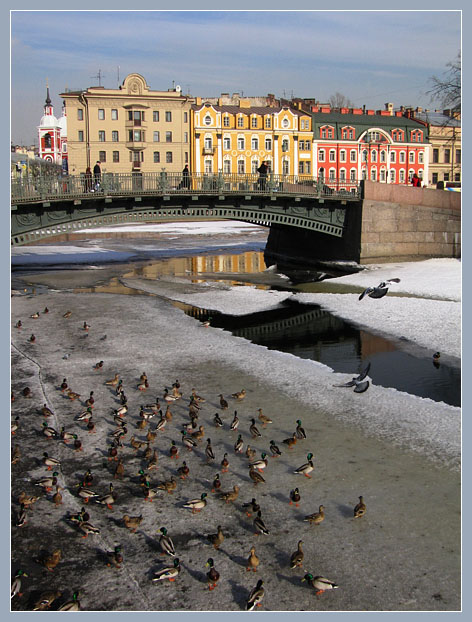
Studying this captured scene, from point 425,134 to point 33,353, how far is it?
231ft

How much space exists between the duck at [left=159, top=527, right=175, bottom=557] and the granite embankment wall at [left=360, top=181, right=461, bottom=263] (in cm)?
3216

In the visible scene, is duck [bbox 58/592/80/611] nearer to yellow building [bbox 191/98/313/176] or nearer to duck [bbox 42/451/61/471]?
duck [bbox 42/451/61/471]

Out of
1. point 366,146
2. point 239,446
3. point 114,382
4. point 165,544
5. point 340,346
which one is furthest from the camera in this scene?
point 366,146

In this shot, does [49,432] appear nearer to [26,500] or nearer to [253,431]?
[26,500]

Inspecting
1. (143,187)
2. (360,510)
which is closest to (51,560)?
(360,510)

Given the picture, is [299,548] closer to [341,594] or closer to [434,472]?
[341,594]

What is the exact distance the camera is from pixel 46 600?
841 cm

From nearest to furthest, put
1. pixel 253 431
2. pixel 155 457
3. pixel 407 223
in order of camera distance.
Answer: pixel 155 457 < pixel 253 431 < pixel 407 223

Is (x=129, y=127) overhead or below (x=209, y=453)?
overhead

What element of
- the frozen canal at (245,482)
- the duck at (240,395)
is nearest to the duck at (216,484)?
the frozen canal at (245,482)

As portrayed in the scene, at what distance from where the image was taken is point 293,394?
16.2 metres

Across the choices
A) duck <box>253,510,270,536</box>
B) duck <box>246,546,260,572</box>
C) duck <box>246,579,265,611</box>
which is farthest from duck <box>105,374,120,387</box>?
duck <box>246,579,265,611</box>

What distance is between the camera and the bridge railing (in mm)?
31500

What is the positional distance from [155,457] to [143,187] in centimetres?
2432
